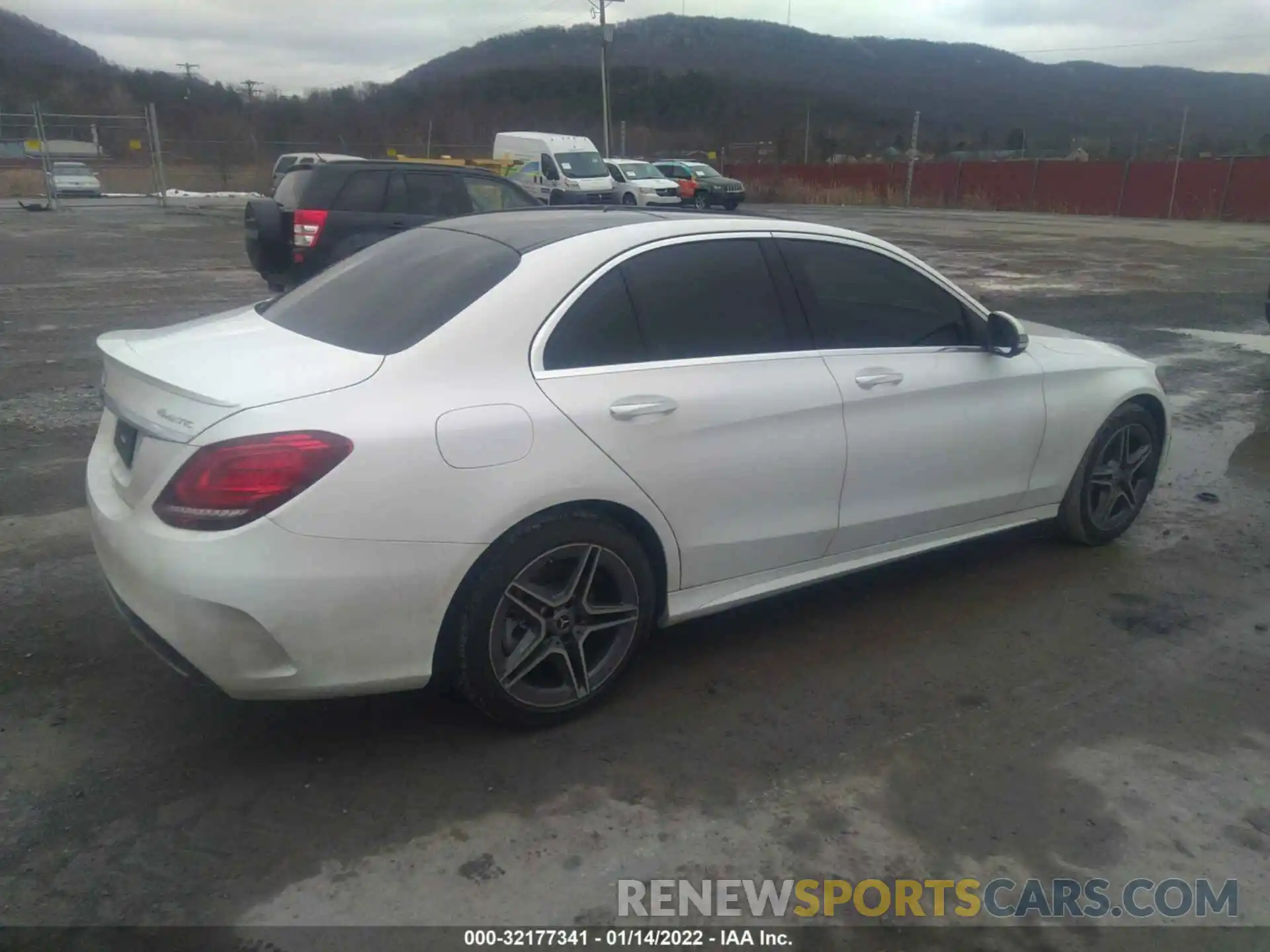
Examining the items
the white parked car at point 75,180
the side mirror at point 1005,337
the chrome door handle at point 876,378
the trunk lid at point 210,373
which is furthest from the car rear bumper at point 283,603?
the white parked car at point 75,180

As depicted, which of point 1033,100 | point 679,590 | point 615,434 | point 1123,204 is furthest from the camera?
point 1033,100

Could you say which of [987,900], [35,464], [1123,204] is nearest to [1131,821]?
[987,900]

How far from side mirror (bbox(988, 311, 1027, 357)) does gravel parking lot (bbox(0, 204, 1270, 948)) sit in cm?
106

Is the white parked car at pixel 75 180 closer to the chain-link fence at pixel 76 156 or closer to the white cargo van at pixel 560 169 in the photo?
the chain-link fence at pixel 76 156

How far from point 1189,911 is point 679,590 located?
173cm

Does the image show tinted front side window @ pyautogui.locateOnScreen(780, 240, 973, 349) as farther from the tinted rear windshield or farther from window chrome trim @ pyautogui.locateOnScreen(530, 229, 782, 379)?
the tinted rear windshield

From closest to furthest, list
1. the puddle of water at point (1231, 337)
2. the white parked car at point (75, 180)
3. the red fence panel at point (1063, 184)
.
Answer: the puddle of water at point (1231, 337)
the white parked car at point (75, 180)
the red fence panel at point (1063, 184)

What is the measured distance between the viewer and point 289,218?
11133mm

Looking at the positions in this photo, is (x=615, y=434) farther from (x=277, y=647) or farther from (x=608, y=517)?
(x=277, y=647)

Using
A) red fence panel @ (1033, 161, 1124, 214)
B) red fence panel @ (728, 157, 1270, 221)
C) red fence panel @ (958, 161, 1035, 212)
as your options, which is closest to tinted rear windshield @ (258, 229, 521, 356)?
red fence panel @ (728, 157, 1270, 221)

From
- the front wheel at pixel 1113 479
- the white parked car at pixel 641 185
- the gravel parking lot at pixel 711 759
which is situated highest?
the white parked car at pixel 641 185

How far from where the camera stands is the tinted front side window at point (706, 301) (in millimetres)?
3498

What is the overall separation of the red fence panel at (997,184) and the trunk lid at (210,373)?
45.6m

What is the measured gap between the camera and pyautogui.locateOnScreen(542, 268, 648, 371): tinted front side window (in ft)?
10.7
